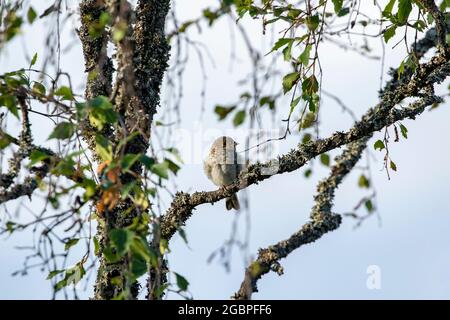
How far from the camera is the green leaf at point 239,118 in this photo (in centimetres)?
318

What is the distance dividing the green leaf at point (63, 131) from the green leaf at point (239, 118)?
62cm

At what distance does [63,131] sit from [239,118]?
675mm

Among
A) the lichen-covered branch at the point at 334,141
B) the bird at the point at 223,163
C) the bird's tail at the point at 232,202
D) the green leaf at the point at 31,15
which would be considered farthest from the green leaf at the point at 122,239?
the bird's tail at the point at 232,202

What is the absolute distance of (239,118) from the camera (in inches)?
125

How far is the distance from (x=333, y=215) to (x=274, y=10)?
3.78 feet

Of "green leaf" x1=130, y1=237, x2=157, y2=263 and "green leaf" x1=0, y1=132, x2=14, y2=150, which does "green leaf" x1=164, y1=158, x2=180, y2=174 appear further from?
"green leaf" x1=0, y1=132, x2=14, y2=150

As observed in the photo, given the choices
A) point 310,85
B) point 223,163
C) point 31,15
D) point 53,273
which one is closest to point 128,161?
point 31,15

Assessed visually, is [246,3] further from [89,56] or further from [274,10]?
[89,56]

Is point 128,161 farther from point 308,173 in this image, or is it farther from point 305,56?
point 308,173

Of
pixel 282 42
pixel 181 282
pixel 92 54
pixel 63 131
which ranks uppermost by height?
pixel 92 54

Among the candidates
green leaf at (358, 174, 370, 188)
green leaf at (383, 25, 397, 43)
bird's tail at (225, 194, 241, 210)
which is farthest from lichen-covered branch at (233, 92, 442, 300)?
bird's tail at (225, 194, 241, 210)

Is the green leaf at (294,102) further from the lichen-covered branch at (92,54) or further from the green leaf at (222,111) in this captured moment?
the lichen-covered branch at (92,54)

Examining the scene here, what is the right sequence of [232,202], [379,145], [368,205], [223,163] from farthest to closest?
[232,202], [223,163], [379,145], [368,205]
